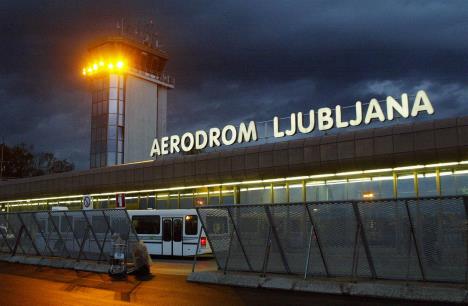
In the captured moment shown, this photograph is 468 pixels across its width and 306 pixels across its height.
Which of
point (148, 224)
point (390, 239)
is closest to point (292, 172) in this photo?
point (148, 224)

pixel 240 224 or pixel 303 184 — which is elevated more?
pixel 303 184

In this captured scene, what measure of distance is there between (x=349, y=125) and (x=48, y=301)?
1793 cm

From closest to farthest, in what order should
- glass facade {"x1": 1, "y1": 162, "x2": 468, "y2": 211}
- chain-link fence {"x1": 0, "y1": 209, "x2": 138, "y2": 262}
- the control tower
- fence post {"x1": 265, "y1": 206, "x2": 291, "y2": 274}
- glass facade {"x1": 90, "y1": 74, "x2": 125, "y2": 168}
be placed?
fence post {"x1": 265, "y1": 206, "x2": 291, "y2": 274}
chain-link fence {"x1": 0, "y1": 209, "x2": 138, "y2": 262}
glass facade {"x1": 1, "y1": 162, "x2": 468, "y2": 211}
glass facade {"x1": 90, "y1": 74, "x2": 125, "y2": 168}
the control tower

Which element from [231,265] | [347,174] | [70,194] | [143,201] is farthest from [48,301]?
[70,194]

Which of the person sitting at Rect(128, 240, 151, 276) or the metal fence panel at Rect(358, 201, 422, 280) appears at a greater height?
the metal fence panel at Rect(358, 201, 422, 280)

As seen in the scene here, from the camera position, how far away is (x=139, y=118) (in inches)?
2457

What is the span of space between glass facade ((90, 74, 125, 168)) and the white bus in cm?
3287

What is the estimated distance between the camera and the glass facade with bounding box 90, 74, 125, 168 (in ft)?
196

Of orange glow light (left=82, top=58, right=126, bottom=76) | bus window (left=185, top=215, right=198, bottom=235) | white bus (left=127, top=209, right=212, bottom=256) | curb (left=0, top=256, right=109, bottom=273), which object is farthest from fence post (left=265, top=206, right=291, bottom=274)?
orange glow light (left=82, top=58, right=126, bottom=76)

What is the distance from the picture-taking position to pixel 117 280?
1659 cm

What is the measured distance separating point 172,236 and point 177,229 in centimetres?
50

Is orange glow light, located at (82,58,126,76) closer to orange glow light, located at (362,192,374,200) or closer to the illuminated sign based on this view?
the illuminated sign

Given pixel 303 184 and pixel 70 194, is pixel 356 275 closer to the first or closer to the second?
pixel 303 184

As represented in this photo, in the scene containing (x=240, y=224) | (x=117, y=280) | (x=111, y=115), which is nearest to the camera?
(x=240, y=224)
